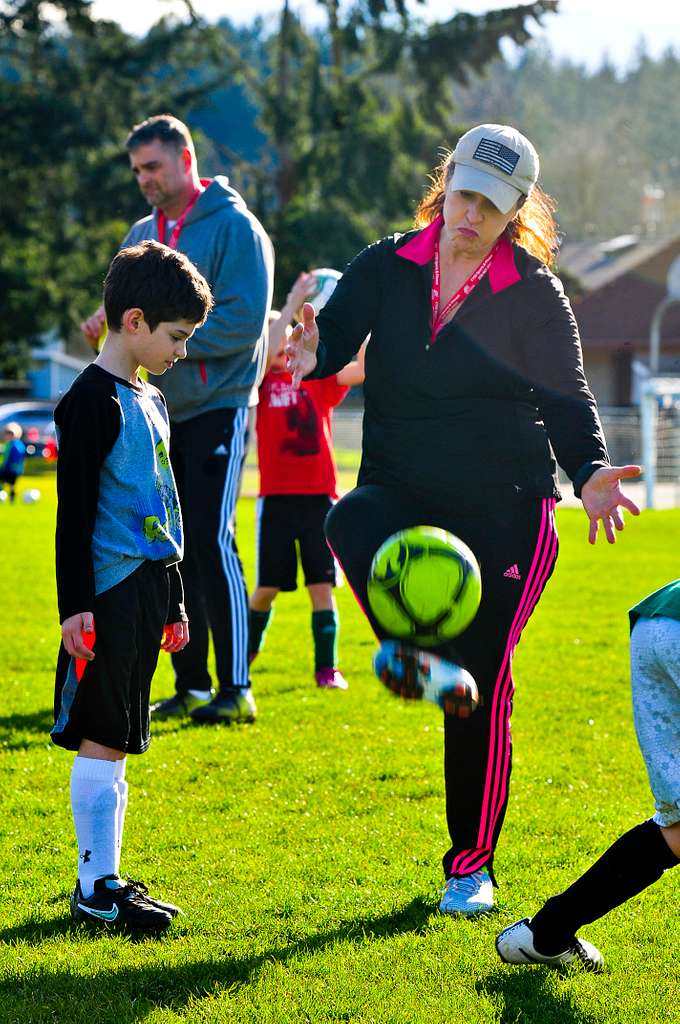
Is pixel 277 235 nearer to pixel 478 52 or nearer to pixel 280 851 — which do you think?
pixel 478 52

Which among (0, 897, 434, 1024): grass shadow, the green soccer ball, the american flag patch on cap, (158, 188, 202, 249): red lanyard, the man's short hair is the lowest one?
(0, 897, 434, 1024): grass shadow

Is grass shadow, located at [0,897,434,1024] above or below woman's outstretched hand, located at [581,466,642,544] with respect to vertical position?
below

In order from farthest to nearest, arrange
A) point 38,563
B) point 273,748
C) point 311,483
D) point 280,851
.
Answer: 1. point 38,563
2. point 311,483
3. point 273,748
4. point 280,851

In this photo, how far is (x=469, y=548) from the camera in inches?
153

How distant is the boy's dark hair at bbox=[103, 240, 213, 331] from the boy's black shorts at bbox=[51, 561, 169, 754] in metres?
0.73

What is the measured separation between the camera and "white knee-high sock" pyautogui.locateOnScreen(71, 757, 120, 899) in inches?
152

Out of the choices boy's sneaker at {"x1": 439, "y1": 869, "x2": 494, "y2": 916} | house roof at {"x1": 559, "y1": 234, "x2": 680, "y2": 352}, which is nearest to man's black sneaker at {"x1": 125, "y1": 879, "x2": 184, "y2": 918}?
boy's sneaker at {"x1": 439, "y1": 869, "x2": 494, "y2": 916}

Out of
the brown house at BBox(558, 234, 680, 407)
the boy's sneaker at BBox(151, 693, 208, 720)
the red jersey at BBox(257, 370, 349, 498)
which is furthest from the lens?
the brown house at BBox(558, 234, 680, 407)

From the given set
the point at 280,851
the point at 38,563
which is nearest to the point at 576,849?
the point at 280,851

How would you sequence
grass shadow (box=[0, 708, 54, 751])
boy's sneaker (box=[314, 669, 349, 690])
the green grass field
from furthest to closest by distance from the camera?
boy's sneaker (box=[314, 669, 349, 690])
grass shadow (box=[0, 708, 54, 751])
the green grass field

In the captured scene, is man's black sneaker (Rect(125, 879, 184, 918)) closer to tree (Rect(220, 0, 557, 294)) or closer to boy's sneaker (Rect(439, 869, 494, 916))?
boy's sneaker (Rect(439, 869, 494, 916))

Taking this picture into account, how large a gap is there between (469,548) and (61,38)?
1538 inches

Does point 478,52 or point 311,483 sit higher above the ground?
point 478,52

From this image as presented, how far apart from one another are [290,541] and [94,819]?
12.6 ft
